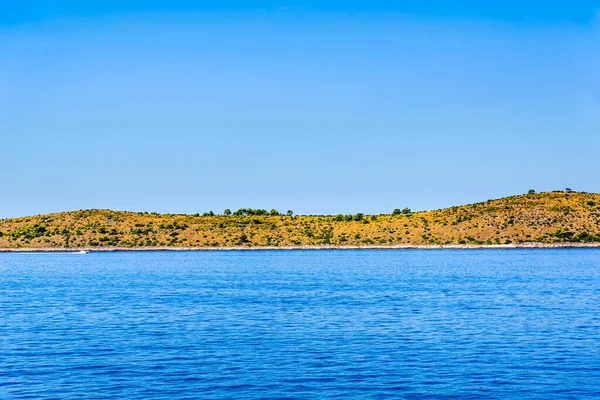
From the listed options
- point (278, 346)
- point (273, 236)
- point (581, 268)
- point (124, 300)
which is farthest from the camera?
point (273, 236)

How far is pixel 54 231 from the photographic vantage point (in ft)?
575

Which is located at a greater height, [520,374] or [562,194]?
[562,194]

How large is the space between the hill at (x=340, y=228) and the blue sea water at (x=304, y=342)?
9827 cm

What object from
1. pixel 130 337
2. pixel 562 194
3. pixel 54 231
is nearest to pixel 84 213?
pixel 54 231

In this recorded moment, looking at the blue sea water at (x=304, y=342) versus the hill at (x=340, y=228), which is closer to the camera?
the blue sea water at (x=304, y=342)

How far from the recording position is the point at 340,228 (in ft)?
580

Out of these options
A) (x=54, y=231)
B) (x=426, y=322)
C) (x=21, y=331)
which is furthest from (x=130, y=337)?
(x=54, y=231)

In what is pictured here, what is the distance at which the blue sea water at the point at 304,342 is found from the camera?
25.0 meters

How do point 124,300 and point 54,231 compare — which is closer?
point 124,300

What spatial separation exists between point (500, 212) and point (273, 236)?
51.0 metres

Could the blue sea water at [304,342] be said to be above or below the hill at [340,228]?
below

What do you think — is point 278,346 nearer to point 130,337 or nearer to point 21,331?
point 130,337

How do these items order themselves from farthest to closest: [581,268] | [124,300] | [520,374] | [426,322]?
[581,268]
[124,300]
[426,322]
[520,374]

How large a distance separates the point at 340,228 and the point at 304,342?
5670 inches
